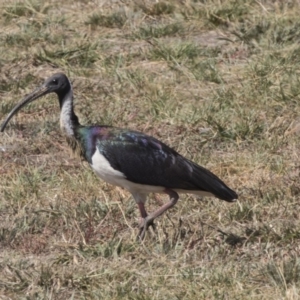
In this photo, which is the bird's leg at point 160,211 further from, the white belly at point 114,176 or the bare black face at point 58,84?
the bare black face at point 58,84

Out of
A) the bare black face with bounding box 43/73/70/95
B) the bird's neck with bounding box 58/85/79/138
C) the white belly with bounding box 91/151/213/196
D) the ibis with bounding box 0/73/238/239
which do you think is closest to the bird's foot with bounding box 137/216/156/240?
the ibis with bounding box 0/73/238/239

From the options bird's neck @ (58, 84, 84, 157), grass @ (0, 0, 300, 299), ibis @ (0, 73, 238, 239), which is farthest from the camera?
bird's neck @ (58, 84, 84, 157)

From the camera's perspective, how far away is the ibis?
847cm

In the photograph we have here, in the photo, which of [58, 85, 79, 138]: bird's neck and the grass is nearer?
the grass

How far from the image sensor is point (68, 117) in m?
8.90

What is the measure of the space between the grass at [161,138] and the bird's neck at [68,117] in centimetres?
56

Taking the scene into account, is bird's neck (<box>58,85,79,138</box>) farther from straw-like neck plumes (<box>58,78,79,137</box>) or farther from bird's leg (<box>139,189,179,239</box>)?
bird's leg (<box>139,189,179,239</box>)

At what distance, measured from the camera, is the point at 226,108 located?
11297 millimetres

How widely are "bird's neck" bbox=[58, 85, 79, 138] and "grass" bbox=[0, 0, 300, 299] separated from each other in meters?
0.56

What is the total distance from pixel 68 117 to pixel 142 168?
0.72 m

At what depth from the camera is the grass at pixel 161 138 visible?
7.59 meters

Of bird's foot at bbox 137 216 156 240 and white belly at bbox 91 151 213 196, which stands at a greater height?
white belly at bbox 91 151 213 196

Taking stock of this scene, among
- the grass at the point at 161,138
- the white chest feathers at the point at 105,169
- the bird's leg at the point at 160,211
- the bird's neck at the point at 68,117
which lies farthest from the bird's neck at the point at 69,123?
the bird's leg at the point at 160,211

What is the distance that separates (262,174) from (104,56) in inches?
131
